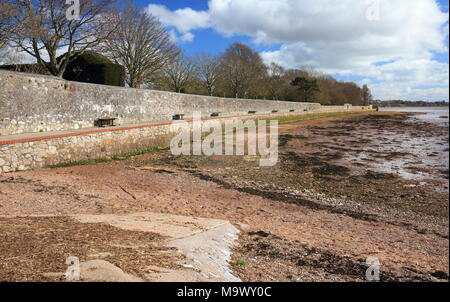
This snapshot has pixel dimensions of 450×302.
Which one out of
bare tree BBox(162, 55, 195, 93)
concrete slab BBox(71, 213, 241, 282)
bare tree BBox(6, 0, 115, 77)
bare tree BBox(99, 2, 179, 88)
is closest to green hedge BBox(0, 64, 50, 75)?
bare tree BBox(6, 0, 115, 77)

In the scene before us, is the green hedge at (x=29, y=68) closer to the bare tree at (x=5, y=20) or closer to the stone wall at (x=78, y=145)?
the bare tree at (x=5, y=20)

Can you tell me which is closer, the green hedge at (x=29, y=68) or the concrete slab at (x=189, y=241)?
the concrete slab at (x=189, y=241)

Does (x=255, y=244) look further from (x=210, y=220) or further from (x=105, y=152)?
(x=105, y=152)

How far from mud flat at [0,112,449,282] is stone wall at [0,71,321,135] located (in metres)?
2.78

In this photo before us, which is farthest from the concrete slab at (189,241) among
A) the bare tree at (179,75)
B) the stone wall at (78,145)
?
the bare tree at (179,75)

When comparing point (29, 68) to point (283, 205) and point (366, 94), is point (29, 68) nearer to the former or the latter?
point (283, 205)

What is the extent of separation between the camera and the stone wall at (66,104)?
10195 millimetres

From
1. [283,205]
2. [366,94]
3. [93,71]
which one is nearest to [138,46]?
[93,71]

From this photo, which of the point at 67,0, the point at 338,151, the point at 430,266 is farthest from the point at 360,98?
the point at 430,266

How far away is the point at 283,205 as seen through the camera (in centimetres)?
769

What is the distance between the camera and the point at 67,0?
1503 cm

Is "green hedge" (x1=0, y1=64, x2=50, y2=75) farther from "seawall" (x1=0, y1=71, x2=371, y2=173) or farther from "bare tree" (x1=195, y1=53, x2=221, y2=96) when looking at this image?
"bare tree" (x1=195, y1=53, x2=221, y2=96)

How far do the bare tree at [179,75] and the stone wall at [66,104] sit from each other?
11.9 meters

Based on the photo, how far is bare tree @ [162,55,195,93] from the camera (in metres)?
31.4
